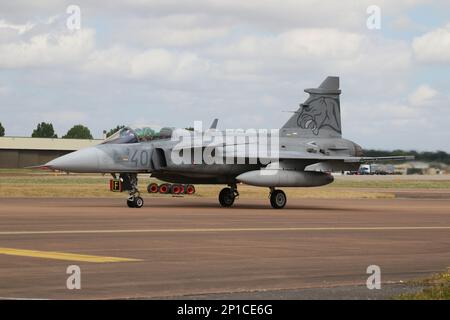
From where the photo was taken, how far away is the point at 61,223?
2398cm

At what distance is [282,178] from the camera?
33812 mm

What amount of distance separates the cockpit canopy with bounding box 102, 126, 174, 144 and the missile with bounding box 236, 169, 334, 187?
312 cm

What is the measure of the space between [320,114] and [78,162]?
1084cm

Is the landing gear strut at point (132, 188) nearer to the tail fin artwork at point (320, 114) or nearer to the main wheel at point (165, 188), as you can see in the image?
the tail fin artwork at point (320, 114)

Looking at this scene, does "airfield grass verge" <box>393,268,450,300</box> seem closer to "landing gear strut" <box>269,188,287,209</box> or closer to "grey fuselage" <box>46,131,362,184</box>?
"grey fuselage" <box>46,131,362,184</box>

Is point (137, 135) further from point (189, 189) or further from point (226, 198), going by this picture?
point (189, 189)

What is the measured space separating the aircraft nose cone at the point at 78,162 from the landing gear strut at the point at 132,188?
1501 mm

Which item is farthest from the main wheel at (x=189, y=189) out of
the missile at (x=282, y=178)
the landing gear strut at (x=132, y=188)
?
the landing gear strut at (x=132, y=188)

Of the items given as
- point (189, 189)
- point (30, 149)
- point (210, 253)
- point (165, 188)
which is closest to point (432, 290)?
point (210, 253)

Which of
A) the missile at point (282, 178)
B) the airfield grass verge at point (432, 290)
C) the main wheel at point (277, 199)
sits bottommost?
the airfield grass verge at point (432, 290)

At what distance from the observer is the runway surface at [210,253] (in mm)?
12203
